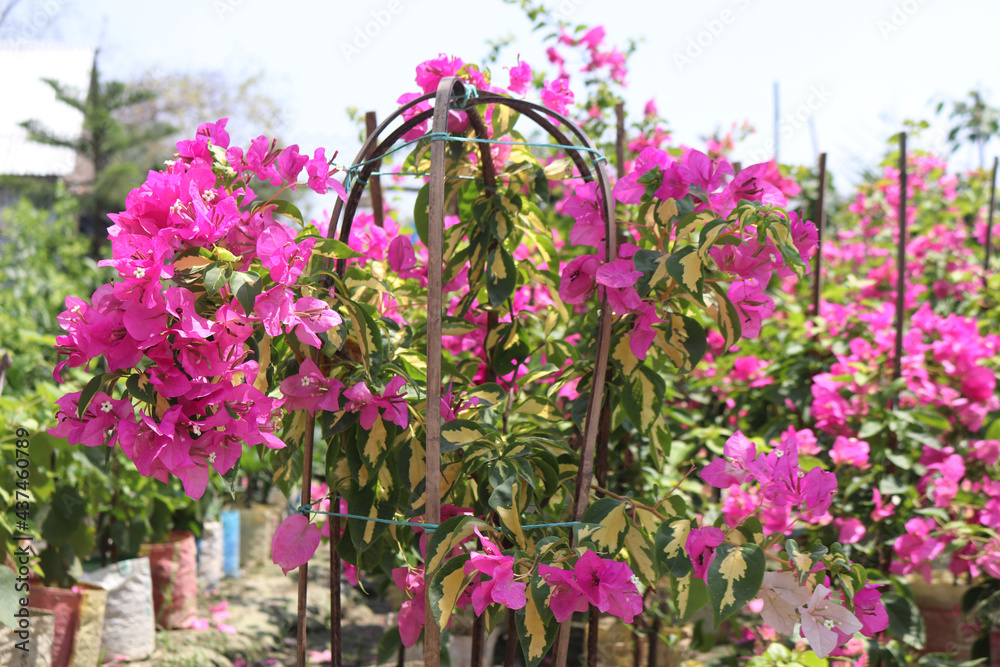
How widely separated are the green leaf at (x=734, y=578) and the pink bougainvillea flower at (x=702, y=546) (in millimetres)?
22

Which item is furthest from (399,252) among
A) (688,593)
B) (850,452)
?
(850,452)

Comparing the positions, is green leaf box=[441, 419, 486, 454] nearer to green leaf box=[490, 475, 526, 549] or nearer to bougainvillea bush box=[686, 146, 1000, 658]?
green leaf box=[490, 475, 526, 549]

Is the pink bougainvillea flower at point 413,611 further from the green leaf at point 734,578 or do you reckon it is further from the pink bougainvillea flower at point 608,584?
the green leaf at point 734,578

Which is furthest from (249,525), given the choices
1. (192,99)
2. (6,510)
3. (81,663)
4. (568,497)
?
(192,99)

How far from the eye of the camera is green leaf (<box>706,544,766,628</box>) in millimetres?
791

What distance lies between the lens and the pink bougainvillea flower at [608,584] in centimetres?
82

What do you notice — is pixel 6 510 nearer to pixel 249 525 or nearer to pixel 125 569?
pixel 125 569

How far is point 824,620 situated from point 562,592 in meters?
0.29

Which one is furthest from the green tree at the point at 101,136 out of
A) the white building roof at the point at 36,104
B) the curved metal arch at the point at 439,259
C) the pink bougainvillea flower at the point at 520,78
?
the curved metal arch at the point at 439,259

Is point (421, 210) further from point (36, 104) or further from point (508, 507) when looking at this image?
point (36, 104)

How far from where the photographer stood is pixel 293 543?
3.20ft

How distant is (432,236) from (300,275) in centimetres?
16

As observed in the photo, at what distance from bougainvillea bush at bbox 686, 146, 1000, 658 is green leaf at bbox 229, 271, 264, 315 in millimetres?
807

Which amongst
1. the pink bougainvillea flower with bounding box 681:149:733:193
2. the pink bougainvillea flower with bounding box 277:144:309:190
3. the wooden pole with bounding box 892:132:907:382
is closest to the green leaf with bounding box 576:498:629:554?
the pink bougainvillea flower with bounding box 681:149:733:193
